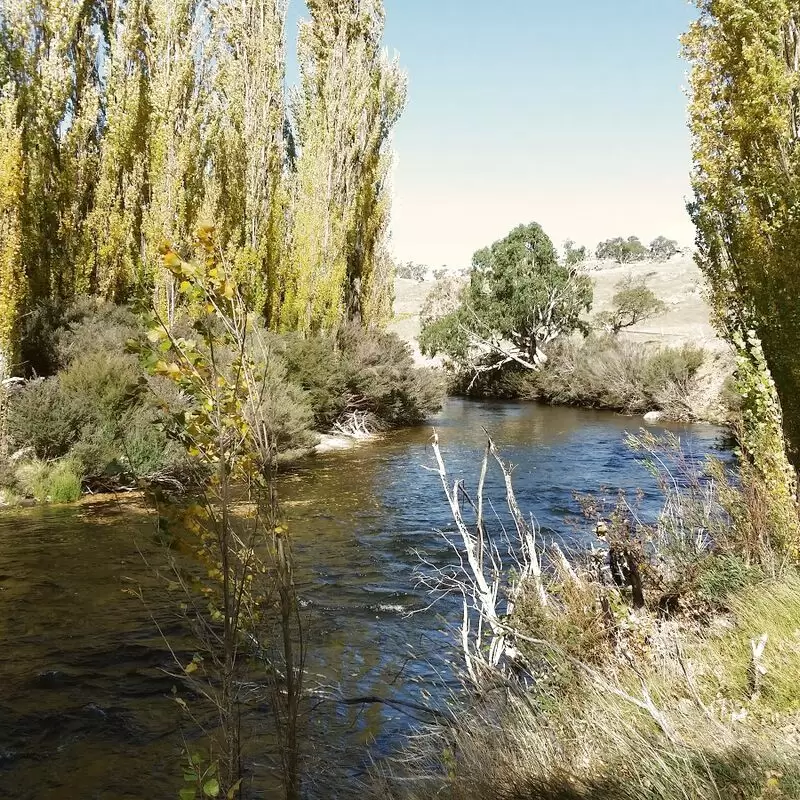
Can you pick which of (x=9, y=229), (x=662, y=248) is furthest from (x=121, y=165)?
(x=662, y=248)

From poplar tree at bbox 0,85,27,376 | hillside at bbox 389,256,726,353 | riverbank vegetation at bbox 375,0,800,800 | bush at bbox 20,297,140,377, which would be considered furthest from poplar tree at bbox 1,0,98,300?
hillside at bbox 389,256,726,353

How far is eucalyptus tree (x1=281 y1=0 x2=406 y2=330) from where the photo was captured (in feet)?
54.5

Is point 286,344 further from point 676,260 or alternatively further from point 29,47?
point 676,260

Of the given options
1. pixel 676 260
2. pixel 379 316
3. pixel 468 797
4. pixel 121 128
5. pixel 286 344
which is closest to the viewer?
pixel 468 797

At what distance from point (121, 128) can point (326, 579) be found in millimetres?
10986

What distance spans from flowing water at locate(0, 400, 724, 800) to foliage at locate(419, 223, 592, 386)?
18.8m

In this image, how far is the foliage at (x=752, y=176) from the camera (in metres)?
5.57

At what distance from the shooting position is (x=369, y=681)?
14.3ft

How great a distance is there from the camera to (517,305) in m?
28.8

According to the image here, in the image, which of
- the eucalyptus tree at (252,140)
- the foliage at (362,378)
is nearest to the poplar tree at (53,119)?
the eucalyptus tree at (252,140)

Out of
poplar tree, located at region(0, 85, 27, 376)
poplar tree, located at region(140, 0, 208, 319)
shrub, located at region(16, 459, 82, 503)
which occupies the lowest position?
shrub, located at region(16, 459, 82, 503)

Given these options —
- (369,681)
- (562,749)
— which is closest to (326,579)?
(369,681)

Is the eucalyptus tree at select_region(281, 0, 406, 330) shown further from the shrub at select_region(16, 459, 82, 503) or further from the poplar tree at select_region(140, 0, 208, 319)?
the shrub at select_region(16, 459, 82, 503)

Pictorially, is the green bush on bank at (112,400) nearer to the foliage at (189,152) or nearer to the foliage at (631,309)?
the foliage at (189,152)
